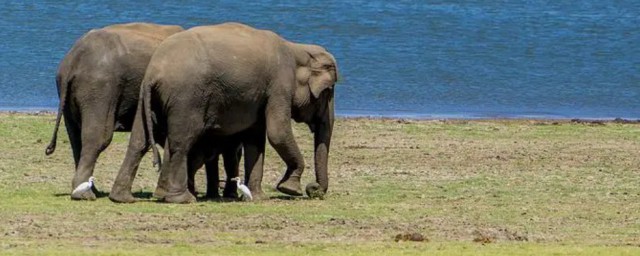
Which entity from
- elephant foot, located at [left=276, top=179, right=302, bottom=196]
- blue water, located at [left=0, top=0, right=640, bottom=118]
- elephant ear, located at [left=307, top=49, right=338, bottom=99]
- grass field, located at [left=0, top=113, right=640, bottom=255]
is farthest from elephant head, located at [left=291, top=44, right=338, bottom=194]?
blue water, located at [left=0, top=0, right=640, bottom=118]

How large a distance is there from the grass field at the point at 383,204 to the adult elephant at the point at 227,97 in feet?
1.42

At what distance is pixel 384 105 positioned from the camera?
38250 millimetres

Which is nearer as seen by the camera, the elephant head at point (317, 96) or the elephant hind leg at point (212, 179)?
the elephant head at point (317, 96)

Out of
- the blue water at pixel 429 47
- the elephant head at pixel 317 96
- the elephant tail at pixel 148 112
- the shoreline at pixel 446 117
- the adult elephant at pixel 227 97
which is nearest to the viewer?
the elephant tail at pixel 148 112

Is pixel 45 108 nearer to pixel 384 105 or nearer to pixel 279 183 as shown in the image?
pixel 384 105

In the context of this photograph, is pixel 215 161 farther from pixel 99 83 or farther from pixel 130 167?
pixel 99 83

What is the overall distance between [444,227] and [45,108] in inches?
697

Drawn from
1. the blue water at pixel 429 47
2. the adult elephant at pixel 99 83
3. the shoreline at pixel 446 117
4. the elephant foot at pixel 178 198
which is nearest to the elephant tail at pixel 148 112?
the elephant foot at pixel 178 198

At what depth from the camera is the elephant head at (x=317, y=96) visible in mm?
21312

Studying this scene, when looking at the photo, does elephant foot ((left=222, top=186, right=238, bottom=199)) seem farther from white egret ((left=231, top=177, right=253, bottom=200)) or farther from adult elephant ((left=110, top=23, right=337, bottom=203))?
white egret ((left=231, top=177, right=253, bottom=200))

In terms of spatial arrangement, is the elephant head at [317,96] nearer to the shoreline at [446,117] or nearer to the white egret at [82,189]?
the white egret at [82,189]

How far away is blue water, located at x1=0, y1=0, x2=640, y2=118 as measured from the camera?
39.7m

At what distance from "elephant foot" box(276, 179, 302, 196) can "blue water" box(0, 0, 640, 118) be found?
1352cm

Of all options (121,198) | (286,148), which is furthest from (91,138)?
(286,148)
